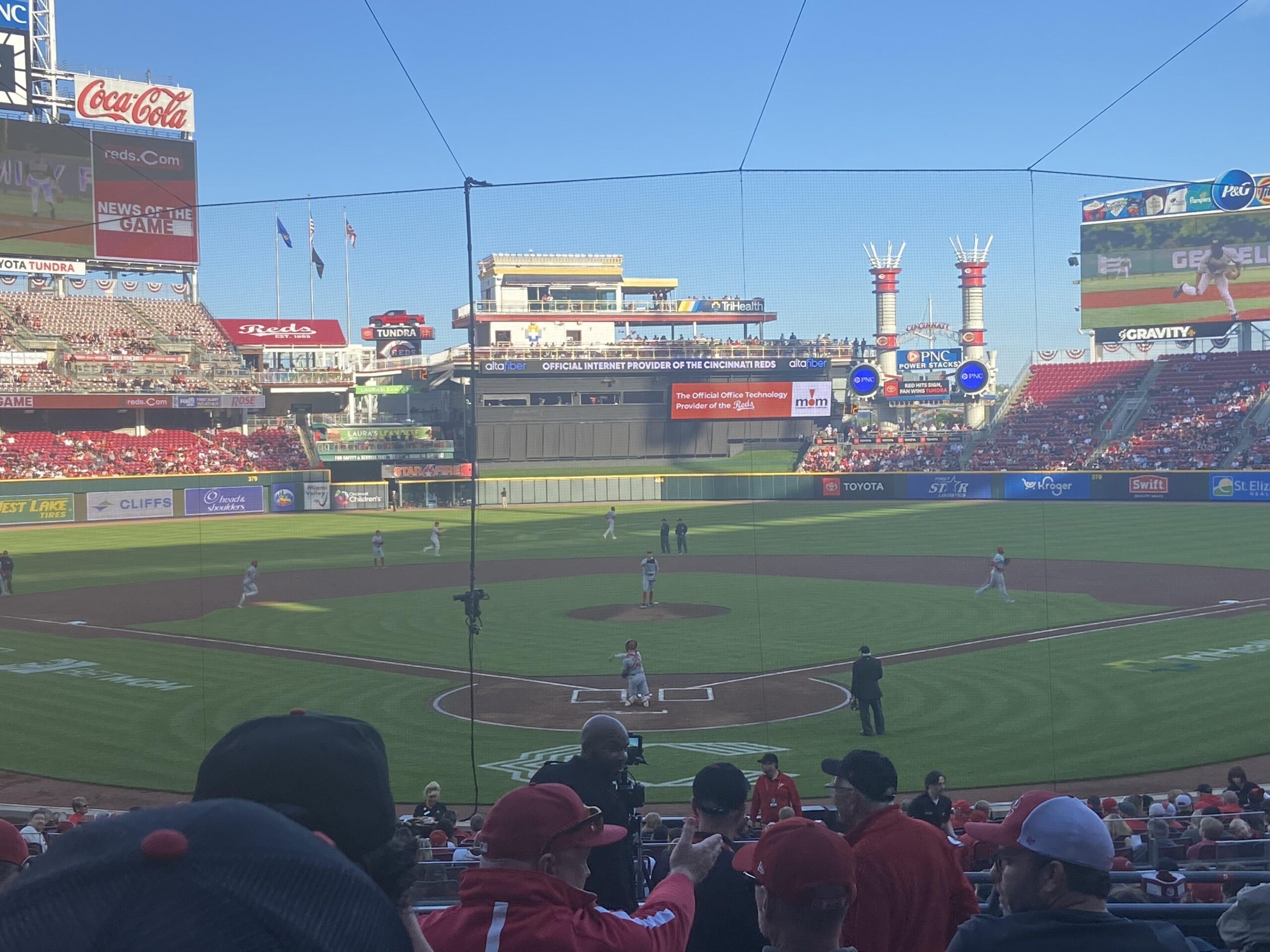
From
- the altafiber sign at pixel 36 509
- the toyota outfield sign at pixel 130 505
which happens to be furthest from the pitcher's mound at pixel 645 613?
the altafiber sign at pixel 36 509

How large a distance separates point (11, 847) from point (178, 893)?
282 cm

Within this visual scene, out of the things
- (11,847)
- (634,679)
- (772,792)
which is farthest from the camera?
(634,679)

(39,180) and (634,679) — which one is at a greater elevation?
(39,180)

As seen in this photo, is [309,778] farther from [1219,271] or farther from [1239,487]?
[1219,271]

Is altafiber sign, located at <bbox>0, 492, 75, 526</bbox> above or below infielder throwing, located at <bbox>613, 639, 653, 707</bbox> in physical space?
above

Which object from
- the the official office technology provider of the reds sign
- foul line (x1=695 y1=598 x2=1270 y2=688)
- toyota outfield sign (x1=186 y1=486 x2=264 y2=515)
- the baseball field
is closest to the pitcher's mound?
the baseball field

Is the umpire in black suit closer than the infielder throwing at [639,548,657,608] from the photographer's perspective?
Yes

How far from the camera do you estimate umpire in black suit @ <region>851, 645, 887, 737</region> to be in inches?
609

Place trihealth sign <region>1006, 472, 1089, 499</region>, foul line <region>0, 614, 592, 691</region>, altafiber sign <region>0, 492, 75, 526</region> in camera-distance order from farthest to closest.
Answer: trihealth sign <region>1006, 472, 1089, 499</region> < altafiber sign <region>0, 492, 75, 526</region> < foul line <region>0, 614, 592, 691</region>

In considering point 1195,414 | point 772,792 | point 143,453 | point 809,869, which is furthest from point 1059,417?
point 809,869

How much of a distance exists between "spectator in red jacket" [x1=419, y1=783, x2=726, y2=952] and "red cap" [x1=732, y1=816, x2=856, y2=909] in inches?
11.2

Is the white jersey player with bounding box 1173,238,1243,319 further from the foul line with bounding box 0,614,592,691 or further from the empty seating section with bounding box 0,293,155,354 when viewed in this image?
the empty seating section with bounding box 0,293,155,354

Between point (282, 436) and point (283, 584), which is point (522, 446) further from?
point (282, 436)

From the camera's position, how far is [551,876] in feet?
9.52
